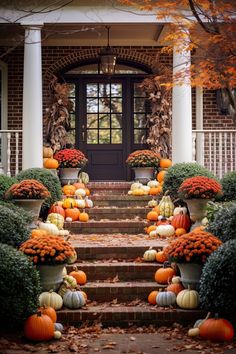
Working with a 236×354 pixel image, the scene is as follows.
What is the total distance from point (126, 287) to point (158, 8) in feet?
20.2

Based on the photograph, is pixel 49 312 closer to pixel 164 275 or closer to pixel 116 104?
pixel 164 275

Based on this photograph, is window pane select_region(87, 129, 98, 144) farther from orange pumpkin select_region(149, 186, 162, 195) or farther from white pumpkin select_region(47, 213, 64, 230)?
white pumpkin select_region(47, 213, 64, 230)

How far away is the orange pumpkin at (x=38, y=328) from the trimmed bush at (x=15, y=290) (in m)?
0.09

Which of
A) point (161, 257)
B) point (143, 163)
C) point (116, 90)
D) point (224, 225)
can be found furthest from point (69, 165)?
point (224, 225)

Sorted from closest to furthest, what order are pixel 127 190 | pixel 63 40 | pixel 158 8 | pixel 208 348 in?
pixel 208 348 → pixel 158 8 → pixel 127 190 → pixel 63 40

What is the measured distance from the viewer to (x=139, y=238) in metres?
10.9

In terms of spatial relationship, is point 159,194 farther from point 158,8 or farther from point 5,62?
point 5,62

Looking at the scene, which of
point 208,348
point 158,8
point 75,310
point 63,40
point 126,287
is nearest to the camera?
point 208,348

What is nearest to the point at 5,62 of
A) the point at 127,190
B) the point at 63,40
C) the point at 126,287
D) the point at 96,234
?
the point at 63,40

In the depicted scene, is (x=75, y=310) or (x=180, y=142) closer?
(x=75, y=310)

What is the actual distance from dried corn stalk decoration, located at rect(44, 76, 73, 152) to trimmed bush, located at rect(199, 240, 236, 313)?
312 inches

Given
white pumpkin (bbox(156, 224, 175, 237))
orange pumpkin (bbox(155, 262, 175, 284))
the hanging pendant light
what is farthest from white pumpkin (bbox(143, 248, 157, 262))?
the hanging pendant light

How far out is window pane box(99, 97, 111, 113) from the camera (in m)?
15.8

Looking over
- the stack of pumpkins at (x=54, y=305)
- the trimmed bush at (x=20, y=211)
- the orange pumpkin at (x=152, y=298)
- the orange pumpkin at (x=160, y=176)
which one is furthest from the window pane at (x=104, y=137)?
the orange pumpkin at (x=152, y=298)
